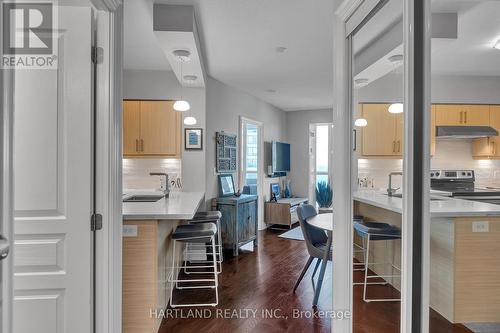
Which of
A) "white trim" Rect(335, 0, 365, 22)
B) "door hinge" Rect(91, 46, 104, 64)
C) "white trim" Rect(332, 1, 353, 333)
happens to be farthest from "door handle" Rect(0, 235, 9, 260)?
"white trim" Rect(335, 0, 365, 22)

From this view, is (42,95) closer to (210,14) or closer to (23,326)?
(23,326)

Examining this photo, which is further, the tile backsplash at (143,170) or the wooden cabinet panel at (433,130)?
the tile backsplash at (143,170)

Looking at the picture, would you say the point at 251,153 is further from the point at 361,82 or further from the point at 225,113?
the point at 361,82

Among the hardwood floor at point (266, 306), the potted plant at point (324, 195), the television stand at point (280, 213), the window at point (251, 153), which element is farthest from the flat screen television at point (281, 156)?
the hardwood floor at point (266, 306)

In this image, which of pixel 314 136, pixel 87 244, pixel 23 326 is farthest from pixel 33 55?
pixel 314 136

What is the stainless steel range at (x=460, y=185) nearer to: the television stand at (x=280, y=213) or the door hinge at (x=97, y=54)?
the door hinge at (x=97, y=54)

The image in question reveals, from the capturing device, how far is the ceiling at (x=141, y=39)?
8.04 ft

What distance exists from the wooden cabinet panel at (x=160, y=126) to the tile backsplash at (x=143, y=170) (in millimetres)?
231

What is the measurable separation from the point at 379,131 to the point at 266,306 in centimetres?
198

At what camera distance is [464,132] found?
3.09ft

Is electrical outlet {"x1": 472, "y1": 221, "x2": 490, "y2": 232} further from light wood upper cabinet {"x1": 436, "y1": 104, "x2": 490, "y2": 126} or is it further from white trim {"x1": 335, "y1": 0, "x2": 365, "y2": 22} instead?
white trim {"x1": 335, "y1": 0, "x2": 365, "y2": 22}

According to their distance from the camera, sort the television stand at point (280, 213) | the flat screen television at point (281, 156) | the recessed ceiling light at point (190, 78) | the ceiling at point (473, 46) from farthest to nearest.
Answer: the flat screen television at point (281, 156) < the television stand at point (280, 213) < the recessed ceiling light at point (190, 78) < the ceiling at point (473, 46)

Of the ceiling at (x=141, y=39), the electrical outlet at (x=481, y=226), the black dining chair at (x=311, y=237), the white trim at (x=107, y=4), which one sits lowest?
the black dining chair at (x=311, y=237)

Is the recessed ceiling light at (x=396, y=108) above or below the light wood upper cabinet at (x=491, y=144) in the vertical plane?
above
